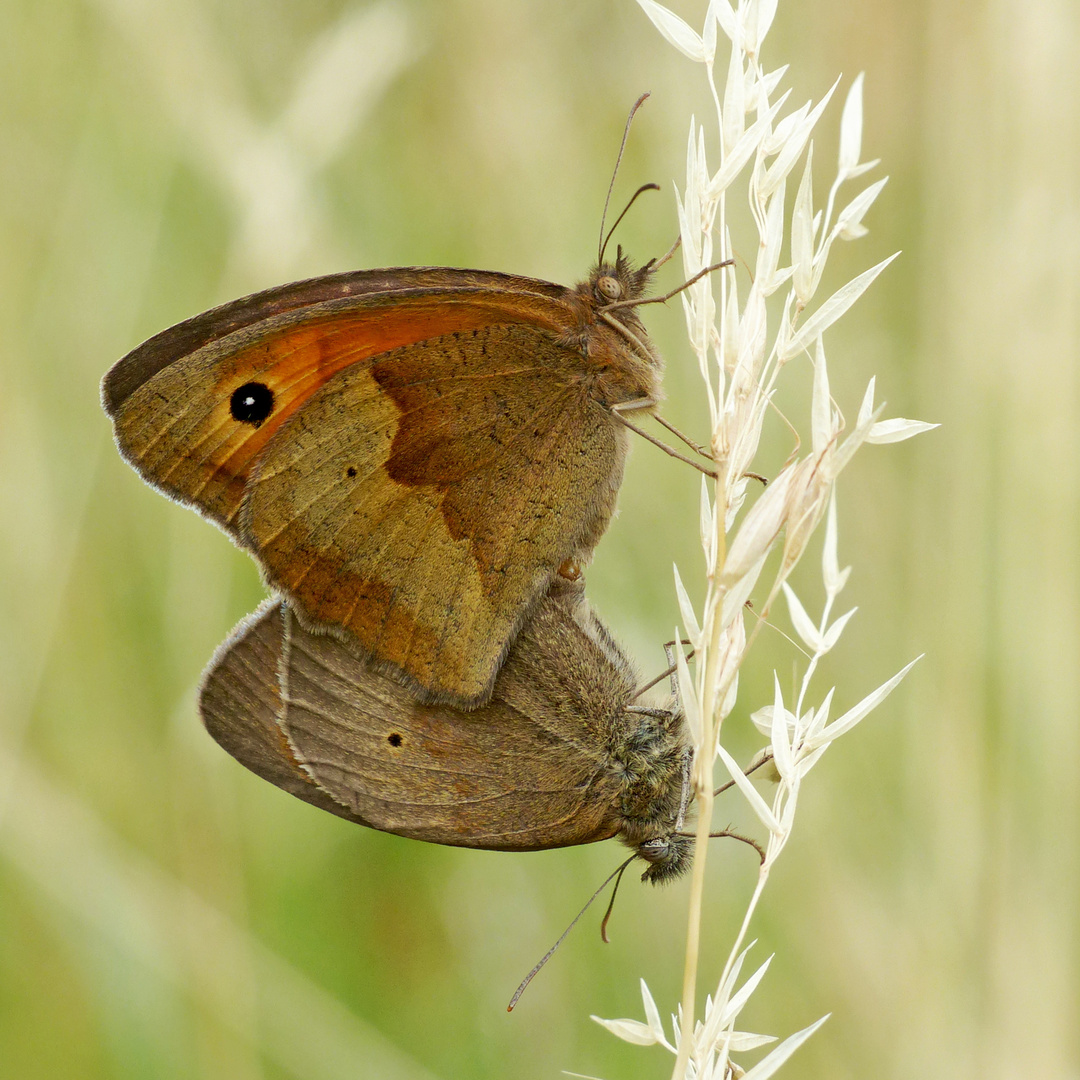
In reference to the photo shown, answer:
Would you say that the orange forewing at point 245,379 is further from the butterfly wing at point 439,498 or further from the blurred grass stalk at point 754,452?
the blurred grass stalk at point 754,452

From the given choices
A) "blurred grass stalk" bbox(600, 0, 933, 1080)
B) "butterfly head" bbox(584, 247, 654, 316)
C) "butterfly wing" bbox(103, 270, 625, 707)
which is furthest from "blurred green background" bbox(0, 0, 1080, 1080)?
"blurred grass stalk" bbox(600, 0, 933, 1080)

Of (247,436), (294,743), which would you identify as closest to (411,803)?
(294,743)

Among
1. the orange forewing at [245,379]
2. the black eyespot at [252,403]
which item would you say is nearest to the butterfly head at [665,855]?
the orange forewing at [245,379]

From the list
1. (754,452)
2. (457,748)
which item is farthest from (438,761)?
(754,452)

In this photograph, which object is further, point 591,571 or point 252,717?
point 591,571

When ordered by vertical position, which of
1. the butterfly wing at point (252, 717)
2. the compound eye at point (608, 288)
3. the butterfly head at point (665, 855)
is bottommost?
the butterfly wing at point (252, 717)

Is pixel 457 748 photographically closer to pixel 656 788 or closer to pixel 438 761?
pixel 438 761
